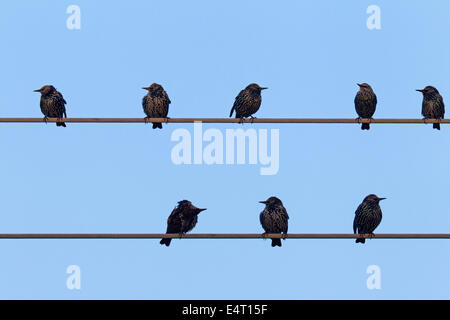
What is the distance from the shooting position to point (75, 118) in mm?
15000

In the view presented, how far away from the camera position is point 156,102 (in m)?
19.5

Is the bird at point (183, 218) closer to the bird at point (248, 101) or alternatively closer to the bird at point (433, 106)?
the bird at point (248, 101)

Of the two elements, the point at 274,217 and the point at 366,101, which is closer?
the point at 274,217

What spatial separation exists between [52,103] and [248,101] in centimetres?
323

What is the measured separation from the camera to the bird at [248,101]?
776 inches

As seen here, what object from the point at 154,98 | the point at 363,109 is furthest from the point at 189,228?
the point at 363,109

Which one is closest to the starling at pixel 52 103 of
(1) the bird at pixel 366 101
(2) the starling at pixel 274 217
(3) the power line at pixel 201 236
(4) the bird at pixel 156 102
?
(4) the bird at pixel 156 102

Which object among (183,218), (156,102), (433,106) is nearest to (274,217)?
(183,218)

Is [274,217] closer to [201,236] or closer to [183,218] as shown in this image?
[183,218]

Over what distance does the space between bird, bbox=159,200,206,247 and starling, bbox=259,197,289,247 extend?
101 cm
